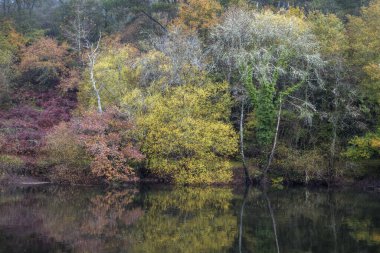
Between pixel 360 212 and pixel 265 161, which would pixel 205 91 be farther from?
pixel 360 212

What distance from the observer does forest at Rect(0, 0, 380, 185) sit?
1168 inches

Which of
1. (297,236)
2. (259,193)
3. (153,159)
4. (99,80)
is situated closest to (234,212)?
(297,236)

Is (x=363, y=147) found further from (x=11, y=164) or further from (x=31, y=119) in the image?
(x=31, y=119)

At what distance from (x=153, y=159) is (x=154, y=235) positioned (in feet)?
45.3

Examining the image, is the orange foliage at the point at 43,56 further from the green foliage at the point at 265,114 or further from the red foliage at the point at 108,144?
the green foliage at the point at 265,114

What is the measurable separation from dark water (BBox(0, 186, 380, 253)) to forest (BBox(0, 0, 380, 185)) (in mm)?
2641

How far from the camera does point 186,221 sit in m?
19.1

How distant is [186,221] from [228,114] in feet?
44.8

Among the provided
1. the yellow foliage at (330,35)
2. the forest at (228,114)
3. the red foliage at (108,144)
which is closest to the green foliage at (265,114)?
the forest at (228,114)

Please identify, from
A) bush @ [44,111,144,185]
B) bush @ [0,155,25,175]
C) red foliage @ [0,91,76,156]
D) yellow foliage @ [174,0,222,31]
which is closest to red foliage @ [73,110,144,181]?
bush @ [44,111,144,185]

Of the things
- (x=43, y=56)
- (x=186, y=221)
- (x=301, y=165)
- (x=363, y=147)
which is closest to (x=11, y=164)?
(x=43, y=56)

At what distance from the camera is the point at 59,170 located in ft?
97.1

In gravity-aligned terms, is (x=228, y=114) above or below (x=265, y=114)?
below

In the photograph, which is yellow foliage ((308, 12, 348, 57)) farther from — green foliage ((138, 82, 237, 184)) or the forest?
green foliage ((138, 82, 237, 184))
